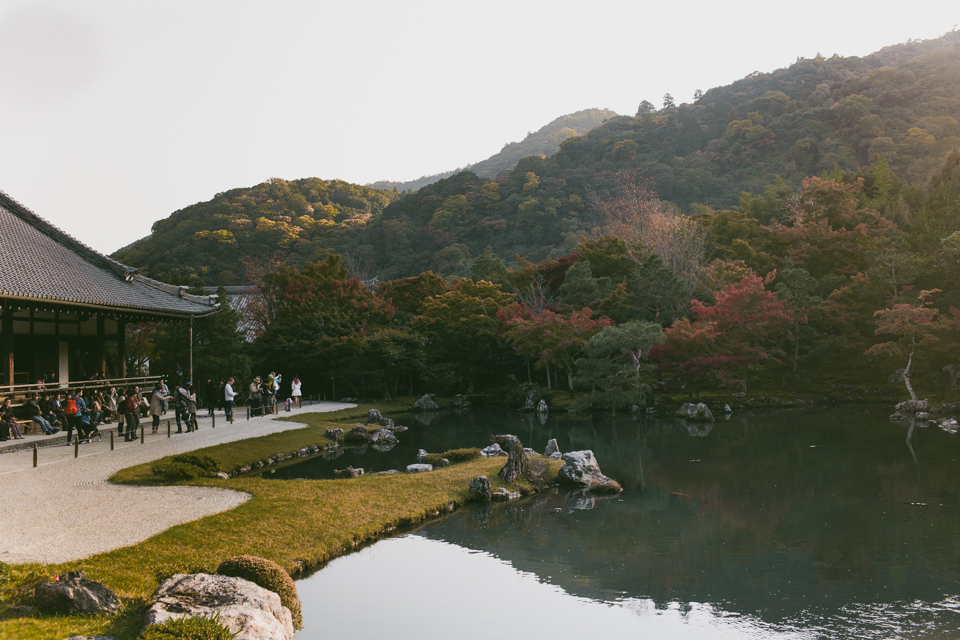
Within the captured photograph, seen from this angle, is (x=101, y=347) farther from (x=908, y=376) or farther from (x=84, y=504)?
(x=908, y=376)

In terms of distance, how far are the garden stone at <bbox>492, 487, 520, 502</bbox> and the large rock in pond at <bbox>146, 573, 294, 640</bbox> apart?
21.6 ft

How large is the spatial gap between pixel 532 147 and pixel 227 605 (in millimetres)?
108795

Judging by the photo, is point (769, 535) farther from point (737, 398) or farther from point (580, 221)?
point (580, 221)

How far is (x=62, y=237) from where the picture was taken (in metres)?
19.2

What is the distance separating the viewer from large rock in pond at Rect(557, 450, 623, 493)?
43.6 ft

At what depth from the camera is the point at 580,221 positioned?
57031 millimetres

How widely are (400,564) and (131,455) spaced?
8519mm

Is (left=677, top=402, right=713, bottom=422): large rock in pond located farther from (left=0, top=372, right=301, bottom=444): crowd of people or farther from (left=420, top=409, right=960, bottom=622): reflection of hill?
(left=0, top=372, right=301, bottom=444): crowd of people

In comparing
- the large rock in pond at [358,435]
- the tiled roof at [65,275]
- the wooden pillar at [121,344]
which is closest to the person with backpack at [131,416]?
the tiled roof at [65,275]

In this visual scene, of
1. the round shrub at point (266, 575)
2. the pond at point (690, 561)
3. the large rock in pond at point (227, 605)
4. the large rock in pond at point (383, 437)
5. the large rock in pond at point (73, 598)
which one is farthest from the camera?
the large rock in pond at point (383, 437)

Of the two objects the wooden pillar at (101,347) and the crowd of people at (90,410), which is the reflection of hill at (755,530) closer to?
the crowd of people at (90,410)

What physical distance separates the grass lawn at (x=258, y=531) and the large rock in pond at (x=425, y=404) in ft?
44.8

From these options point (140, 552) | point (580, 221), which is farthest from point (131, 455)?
point (580, 221)

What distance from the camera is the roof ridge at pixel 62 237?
18.7m
